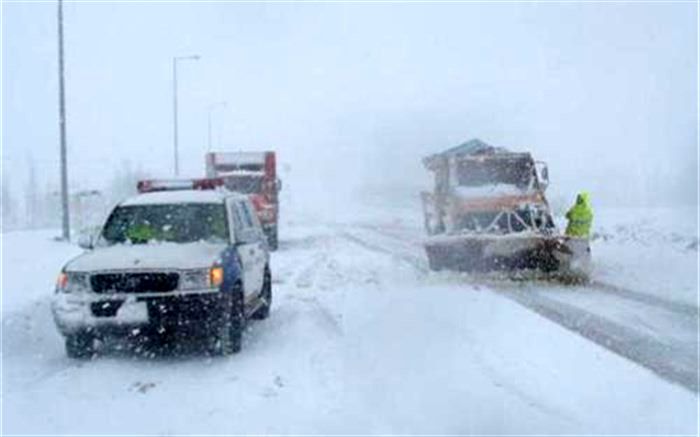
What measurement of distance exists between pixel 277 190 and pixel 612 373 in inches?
828

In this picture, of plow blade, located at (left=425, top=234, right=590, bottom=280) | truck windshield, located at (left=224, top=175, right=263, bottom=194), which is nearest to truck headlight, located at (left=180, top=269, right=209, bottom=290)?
plow blade, located at (left=425, top=234, right=590, bottom=280)

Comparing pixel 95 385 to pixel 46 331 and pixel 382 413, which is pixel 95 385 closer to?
pixel 382 413

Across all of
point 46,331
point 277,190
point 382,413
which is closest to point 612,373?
point 382,413

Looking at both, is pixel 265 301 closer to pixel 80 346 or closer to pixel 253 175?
pixel 80 346

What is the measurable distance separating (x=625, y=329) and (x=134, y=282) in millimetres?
5647

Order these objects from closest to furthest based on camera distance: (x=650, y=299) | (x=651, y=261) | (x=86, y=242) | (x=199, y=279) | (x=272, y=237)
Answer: (x=199, y=279) < (x=86, y=242) < (x=650, y=299) < (x=651, y=261) < (x=272, y=237)

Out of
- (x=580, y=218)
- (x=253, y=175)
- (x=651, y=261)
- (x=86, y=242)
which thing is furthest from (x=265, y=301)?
(x=253, y=175)

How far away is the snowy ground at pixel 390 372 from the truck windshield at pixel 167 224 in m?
1.30

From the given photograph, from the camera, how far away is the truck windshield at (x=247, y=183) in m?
29.0

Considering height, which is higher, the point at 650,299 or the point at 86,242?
the point at 86,242

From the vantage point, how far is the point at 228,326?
9961 millimetres

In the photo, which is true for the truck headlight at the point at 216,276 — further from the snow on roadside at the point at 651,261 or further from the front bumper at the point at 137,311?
the snow on roadside at the point at 651,261

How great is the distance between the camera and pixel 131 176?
222 feet

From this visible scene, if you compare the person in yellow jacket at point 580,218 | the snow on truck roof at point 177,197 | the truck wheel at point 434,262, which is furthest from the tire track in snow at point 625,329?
the snow on truck roof at point 177,197
